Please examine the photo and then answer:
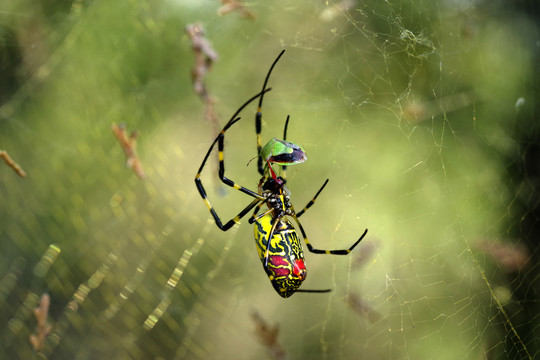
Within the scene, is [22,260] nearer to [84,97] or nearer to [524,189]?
[84,97]

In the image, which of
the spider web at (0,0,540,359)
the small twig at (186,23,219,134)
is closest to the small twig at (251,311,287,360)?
the spider web at (0,0,540,359)

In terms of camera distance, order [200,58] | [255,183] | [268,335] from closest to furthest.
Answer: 1. [200,58]
2. [268,335]
3. [255,183]

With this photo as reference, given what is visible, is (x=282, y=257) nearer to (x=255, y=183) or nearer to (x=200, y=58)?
(x=200, y=58)

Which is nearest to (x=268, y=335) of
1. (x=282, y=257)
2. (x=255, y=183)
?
(x=282, y=257)

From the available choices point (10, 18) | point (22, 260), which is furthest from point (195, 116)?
point (22, 260)

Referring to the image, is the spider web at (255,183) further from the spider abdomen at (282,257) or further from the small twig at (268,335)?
the spider abdomen at (282,257)

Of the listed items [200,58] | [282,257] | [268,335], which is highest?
[200,58]
